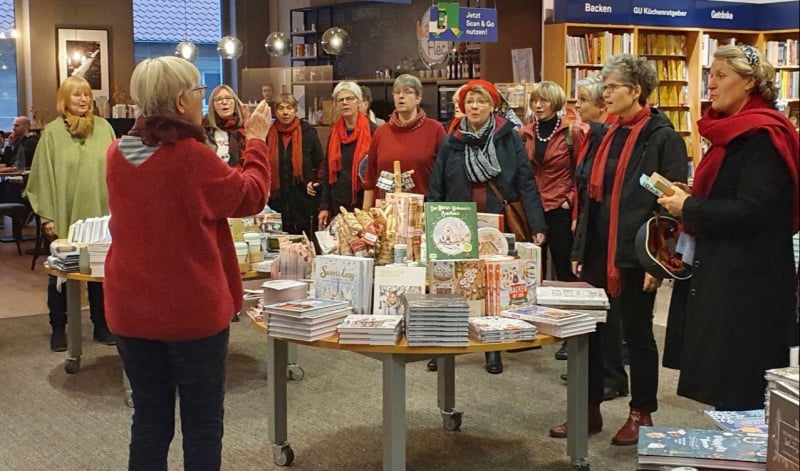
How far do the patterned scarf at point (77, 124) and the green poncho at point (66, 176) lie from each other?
0.04 m

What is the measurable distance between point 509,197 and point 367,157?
1243 mm

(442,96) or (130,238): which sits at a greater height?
(442,96)

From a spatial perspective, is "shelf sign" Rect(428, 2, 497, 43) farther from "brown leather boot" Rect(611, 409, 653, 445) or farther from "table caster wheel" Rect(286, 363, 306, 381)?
"brown leather boot" Rect(611, 409, 653, 445)

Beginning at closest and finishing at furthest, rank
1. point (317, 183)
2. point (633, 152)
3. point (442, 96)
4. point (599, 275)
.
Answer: point (633, 152)
point (599, 275)
point (317, 183)
point (442, 96)

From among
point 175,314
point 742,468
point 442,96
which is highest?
point 442,96

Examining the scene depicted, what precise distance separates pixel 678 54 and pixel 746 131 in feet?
26.2

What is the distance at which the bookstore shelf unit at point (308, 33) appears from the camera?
50.1 ft

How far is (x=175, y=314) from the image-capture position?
2.72 m

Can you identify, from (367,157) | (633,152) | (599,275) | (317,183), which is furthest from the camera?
(317,183)

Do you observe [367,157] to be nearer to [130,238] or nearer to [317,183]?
[317,183]

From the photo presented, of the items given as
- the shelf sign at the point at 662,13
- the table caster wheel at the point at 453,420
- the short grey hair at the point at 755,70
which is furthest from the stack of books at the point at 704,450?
the shelf sign at the point at 662,13

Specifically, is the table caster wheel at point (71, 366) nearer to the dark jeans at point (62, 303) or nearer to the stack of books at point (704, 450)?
the dark jeans at point (62, 303)

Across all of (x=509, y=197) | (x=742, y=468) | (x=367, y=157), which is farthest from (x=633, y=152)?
(x=367, y=157)

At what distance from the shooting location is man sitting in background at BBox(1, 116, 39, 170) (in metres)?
11.2
